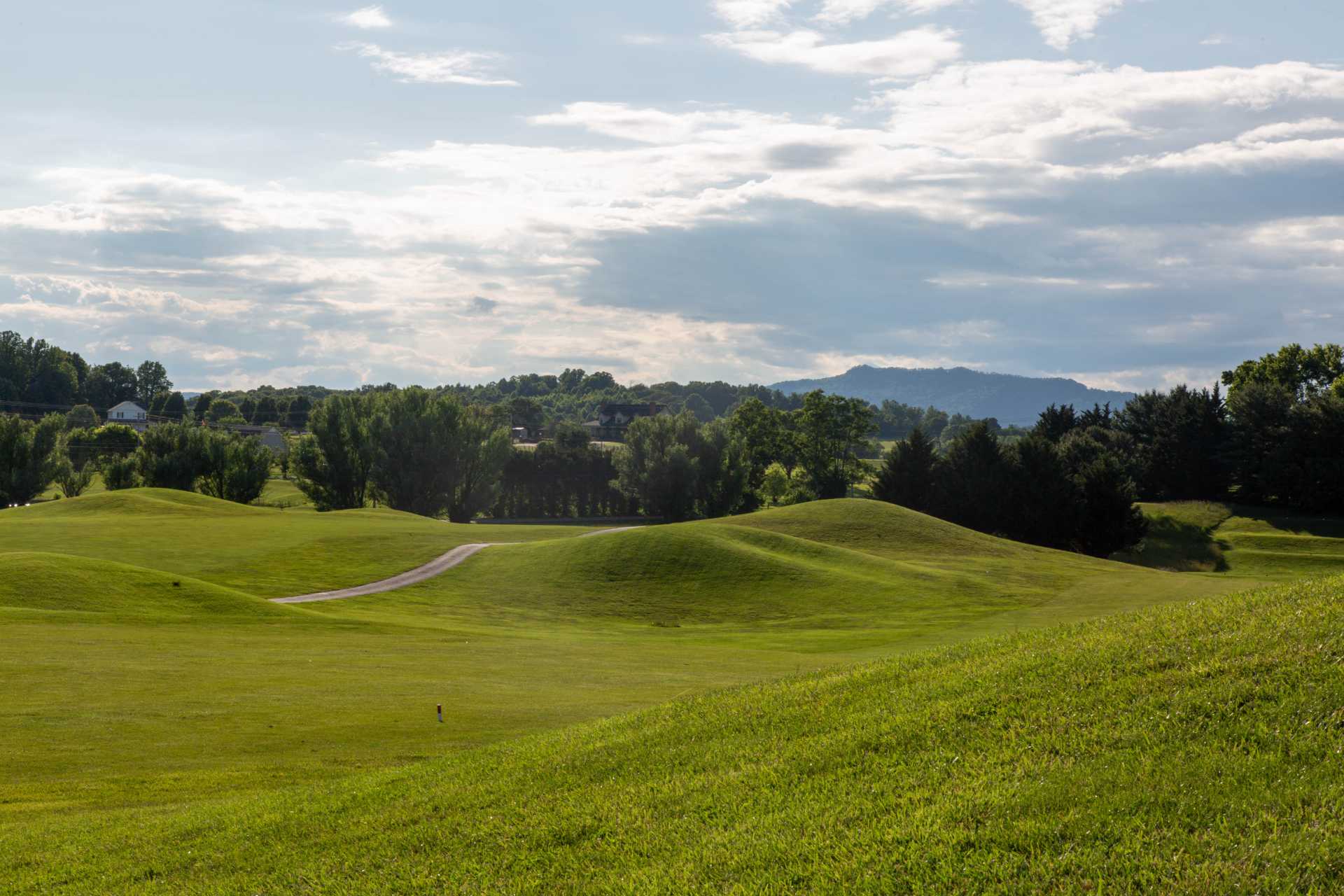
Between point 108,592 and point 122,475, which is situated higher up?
point 122,475

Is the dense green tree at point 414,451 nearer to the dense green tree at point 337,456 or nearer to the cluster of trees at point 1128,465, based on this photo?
the dense green tree at point 337,456

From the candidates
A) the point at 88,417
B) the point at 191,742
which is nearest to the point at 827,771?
the point at 191,742

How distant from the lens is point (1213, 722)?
922 centimetres

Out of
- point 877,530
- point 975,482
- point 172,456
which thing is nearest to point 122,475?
point 172,456

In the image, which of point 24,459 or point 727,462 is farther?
point 727,462

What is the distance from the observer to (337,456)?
108312 mm

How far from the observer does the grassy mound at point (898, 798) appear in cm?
782

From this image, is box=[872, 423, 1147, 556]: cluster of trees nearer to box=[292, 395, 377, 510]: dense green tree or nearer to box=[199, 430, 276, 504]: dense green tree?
box=[292, 395, 377, 510]: dense green tree

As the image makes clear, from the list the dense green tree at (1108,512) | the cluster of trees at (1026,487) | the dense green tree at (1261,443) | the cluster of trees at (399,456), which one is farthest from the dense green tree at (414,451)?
the dense green tree at (1261,443)

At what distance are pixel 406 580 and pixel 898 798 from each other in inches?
1722

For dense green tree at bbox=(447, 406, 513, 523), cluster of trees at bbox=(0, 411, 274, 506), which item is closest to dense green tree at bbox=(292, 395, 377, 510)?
cluster of trees at bbox=(0, 411, 274, 506)

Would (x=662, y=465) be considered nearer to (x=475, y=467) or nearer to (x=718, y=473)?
(x=718, y=473)

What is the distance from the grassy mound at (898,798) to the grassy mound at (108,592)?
23.3m

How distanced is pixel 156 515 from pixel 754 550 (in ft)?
133
